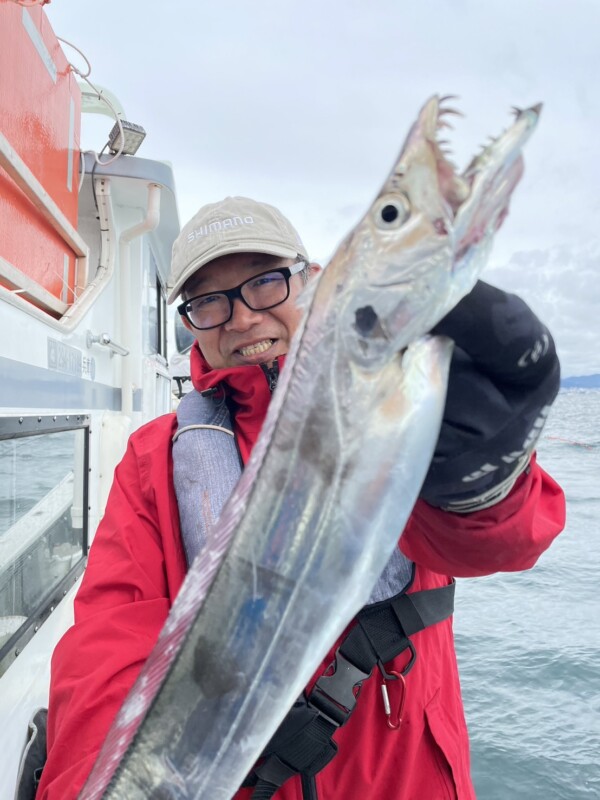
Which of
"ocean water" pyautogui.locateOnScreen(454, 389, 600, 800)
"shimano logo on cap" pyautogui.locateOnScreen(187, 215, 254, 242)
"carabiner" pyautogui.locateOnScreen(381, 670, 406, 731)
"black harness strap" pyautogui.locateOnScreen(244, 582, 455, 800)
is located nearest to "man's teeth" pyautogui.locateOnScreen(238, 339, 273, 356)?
"shimano logo on cap" pyautogui.locateOnScreen(187, 215, 254, 242)

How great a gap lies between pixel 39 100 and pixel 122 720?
13.3ft

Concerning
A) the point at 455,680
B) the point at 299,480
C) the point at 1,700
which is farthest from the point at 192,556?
the point at 1,700

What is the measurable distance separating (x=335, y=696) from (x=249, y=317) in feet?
4.76

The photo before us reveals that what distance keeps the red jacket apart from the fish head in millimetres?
623

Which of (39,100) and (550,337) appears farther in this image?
(39,100)

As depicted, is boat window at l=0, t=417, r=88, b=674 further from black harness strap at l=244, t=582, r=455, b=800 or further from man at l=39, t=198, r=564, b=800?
black harness strap at l=244, t=582, r=455, b=800

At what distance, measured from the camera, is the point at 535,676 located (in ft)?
19.5

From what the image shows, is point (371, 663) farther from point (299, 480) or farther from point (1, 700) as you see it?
point (1, 700)

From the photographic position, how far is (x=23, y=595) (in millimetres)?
3705

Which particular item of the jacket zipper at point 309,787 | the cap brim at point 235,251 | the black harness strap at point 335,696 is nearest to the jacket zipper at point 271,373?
the cap brim at point 235,251

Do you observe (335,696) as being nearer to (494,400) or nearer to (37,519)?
(494,400)

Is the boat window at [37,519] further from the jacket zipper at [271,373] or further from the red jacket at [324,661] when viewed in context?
the jacket zipper at [271,373]

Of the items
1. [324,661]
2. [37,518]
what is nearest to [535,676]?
[324,661]

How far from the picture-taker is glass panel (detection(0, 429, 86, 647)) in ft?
11.3
